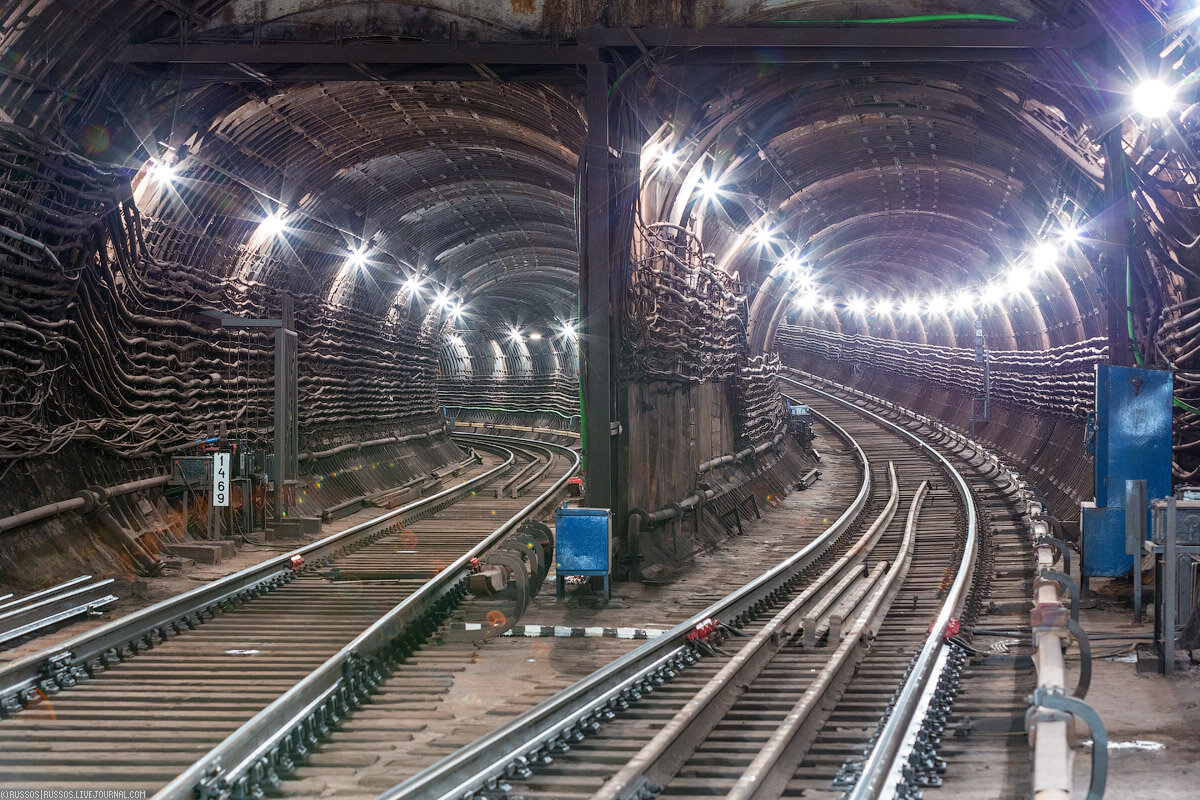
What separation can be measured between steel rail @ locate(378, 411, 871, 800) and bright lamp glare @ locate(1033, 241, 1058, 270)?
1092 cm

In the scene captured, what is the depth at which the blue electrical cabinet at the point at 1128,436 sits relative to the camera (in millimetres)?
10445

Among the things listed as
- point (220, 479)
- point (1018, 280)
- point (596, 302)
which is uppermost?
point (1018, 280)

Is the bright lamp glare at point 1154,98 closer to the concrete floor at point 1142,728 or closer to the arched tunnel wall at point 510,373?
the concrete floor at point 1142,728

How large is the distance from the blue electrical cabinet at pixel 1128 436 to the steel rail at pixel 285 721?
6.16m

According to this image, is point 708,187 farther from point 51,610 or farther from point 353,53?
point 51,610

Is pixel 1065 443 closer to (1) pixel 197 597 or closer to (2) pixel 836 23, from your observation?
(2) pixel 836 23

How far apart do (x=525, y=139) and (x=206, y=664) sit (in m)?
10.4

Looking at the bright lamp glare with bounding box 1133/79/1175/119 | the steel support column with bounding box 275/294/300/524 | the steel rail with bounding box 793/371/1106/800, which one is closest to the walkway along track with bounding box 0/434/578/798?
the steel support column with bounding box 275/294/300/524

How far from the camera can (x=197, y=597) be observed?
33.9 feet

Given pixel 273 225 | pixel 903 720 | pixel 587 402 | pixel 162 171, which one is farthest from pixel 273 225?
pixel 903 720

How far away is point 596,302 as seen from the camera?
Result: 12.4m

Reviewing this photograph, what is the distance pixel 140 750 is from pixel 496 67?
8218 millimetres

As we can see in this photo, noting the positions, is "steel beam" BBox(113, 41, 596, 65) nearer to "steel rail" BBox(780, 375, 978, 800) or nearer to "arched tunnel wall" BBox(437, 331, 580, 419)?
"steel rail" BBox(780, 375, 978, 800)

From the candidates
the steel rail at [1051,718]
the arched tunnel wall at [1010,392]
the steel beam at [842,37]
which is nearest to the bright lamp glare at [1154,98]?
the steel beam at [842,37]
